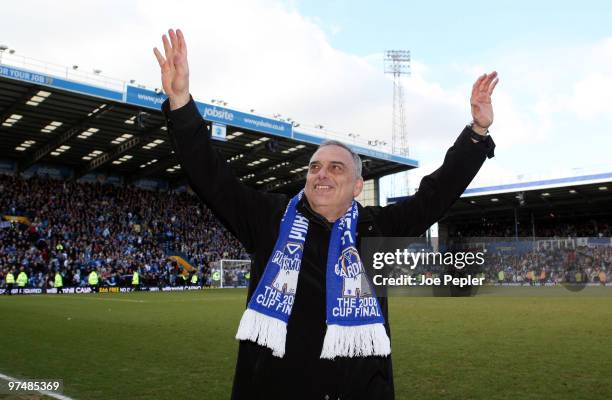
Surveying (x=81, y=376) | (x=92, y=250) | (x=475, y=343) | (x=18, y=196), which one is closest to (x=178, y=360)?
(x=81, y=376)

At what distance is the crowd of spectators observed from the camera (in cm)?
3338

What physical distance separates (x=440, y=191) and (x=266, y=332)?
1.14 m

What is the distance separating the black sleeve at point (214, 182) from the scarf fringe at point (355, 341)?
0.58 meters

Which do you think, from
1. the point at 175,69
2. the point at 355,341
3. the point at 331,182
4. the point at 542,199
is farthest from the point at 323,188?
the point at 542,199

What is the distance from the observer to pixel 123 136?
1427 inches

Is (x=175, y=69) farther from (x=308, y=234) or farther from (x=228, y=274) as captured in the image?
(x=228, y=274)

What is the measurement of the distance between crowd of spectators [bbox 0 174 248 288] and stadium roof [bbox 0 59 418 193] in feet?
7.43

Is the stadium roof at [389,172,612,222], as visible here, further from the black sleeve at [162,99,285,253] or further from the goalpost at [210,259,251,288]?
the black sleeve at [162,99,285,253]

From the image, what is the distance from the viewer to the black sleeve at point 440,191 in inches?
110

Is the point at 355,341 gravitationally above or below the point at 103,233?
below

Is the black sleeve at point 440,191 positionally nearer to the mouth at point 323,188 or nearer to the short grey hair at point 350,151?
the short grey hair at point 350,151

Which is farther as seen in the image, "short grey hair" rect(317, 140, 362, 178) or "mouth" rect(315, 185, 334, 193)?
"short grey hair" rect(317, 140, 362, 178)

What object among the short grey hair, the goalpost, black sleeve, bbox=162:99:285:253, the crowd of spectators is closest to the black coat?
black sleeve, bbox=162:99:285:253

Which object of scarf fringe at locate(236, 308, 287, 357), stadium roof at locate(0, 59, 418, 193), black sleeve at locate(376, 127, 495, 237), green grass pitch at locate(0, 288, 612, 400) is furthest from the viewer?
stadium roof at locate(0, 59, 418, 193)
